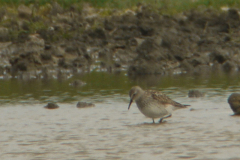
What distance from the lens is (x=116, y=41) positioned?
31.2 metres

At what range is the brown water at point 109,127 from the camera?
977 centimetres

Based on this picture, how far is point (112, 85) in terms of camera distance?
20.1m

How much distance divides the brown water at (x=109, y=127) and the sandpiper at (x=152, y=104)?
10.3 inches

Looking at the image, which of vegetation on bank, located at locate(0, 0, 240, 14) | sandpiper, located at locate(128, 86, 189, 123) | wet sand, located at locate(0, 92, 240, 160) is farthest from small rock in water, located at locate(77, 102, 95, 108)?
vegetation on bank, located at locate(0, 0, 240, 14)

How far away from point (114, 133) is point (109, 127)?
2.29 ft

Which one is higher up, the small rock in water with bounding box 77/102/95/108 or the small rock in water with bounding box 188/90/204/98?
the small rock in water with bounding box 188/90/204/98

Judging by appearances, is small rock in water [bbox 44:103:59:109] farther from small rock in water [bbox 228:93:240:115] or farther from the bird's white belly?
small rock in water [bbox 228:93:240:115]

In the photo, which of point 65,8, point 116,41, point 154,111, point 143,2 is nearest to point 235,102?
point 154,111

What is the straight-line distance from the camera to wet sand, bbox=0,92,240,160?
9680mm

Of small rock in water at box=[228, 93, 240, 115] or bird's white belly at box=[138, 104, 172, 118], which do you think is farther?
small rock in water at box=[228, 93, 240, 115]

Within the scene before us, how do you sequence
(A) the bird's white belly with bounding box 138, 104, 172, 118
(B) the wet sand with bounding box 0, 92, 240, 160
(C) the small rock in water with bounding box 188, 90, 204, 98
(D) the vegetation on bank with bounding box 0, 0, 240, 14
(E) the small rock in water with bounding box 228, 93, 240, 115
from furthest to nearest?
(D) the vegetation on bank with bounding box 0, 0, 240, 14 < (C) the small rock in water with bounding box 188, 90, 204, 98 < (E) the small rock in water with bounding box 228, 93, 240, 115 < (A) the bird's white belly with bounding box 138, 104, 172, 118 < (B) the wet sand with bounding box 0, 92, 240, 160

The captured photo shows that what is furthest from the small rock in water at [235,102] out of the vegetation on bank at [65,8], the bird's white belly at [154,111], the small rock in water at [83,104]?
the vegetation on bank at [65,8]

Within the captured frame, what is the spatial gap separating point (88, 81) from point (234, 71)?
20.0ft

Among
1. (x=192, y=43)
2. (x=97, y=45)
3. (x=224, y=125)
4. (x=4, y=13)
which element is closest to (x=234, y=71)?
(x=192, y=43)
